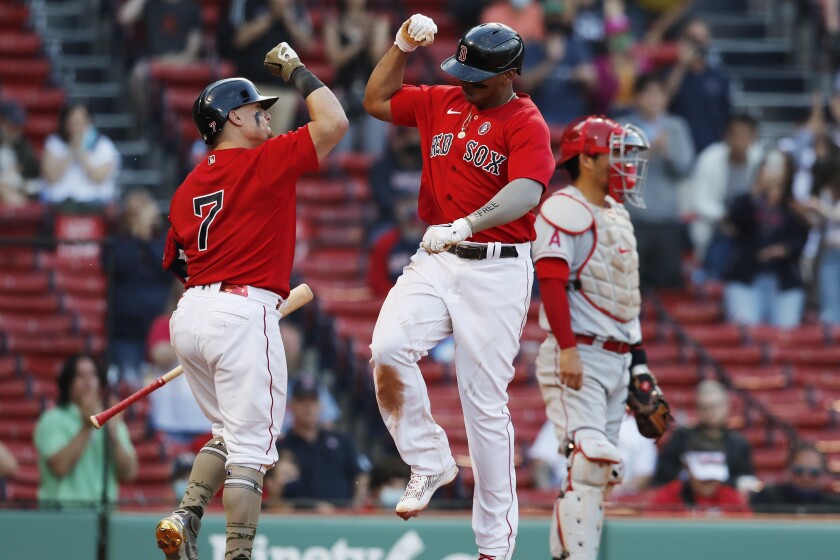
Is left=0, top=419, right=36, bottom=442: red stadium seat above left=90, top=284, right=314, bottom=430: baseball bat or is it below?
below

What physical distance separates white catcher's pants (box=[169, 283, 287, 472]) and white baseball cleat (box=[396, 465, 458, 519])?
2.02 ft

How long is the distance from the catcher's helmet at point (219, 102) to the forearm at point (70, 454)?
104 inches

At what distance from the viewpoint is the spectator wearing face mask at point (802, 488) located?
9.83m

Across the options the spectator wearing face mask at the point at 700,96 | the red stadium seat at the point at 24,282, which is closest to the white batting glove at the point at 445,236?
the red stadium seat at the point at 24,282

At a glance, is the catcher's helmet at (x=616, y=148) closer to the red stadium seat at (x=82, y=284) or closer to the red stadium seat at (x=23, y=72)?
the red stadium seat at (x=82, y=284)

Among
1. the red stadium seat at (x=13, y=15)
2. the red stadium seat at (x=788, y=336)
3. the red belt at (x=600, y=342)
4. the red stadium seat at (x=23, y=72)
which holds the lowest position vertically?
the red stadium seat at (x=788, y=336)

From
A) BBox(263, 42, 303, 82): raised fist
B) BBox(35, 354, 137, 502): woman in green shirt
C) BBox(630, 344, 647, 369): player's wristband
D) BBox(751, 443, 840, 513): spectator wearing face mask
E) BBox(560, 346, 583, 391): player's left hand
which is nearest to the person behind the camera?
BBox(263, 42, 303, 82): raised fist

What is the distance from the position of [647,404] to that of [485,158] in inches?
69.5

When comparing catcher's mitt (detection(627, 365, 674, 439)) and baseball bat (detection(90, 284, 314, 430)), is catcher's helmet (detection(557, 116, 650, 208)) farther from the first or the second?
baseball bat (detection(90, 284, 314, 430))

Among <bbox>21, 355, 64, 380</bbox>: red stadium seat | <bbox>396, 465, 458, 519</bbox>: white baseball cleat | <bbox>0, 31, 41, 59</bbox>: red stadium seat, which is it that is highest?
<bbox>0, 31, 41, 59</bbox>: red stadium seat

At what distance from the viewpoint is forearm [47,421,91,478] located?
30.0 feet

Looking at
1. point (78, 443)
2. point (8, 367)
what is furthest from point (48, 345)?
point (78, 443)

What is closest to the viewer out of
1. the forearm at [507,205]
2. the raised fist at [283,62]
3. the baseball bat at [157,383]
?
the forearm at [507,205]

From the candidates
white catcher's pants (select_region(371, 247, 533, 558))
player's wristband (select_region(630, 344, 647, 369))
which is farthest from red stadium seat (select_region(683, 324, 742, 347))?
white catcher's pants (select_region(371, 247, 533, 558))
